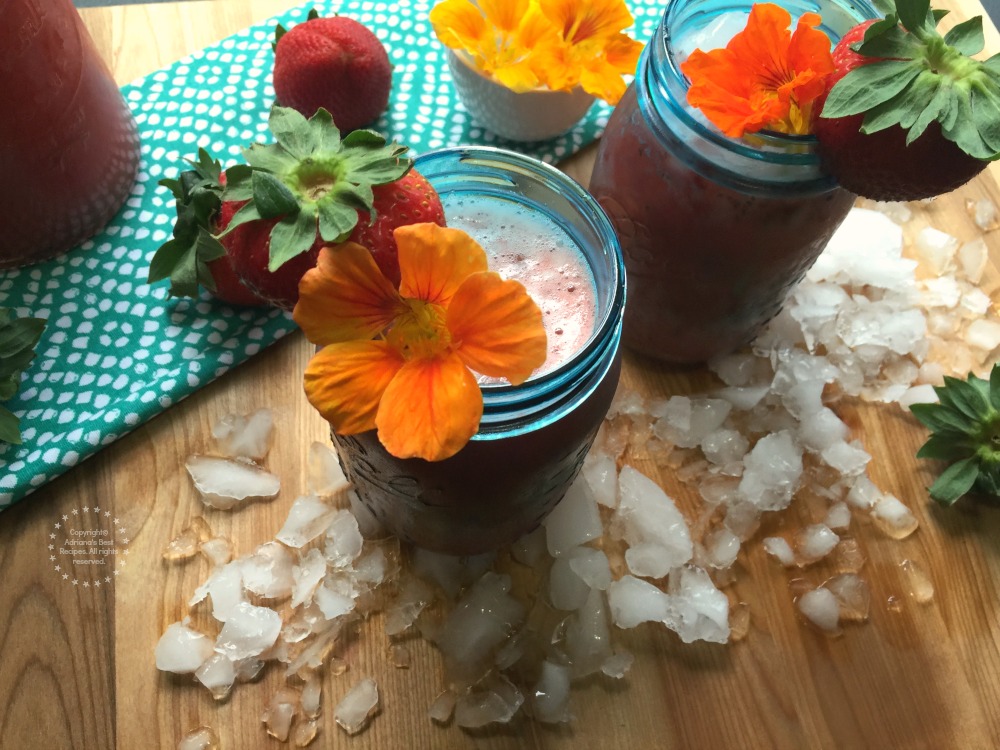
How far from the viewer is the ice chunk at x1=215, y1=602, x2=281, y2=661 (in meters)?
0.67

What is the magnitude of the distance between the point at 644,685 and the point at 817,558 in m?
0.19

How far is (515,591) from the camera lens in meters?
0.72

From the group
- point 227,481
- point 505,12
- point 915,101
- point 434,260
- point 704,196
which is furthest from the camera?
point 505,12

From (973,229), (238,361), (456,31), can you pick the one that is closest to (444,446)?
(238,361)

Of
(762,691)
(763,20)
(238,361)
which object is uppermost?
(763,20)

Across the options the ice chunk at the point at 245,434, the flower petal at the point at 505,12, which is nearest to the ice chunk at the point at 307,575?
the ice chunk at the point at 245,434

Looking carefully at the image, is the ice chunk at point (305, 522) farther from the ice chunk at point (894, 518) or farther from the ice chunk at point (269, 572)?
the ice chunk at point (894, 518)

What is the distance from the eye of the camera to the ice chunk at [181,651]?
2.18 feet

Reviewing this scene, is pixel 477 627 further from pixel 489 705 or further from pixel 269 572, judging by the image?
pixel 269 572

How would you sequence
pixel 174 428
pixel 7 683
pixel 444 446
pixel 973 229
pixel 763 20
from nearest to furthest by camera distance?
pixel 444 446
pixel 763 20
pixel 7 683
pixel 174 428
pixel 973 229

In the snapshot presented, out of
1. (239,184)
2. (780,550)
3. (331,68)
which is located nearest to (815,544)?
(780,550)

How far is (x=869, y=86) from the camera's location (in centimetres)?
51

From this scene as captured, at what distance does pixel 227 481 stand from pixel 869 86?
1.91ft

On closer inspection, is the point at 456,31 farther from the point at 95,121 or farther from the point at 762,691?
the point at 762,691
